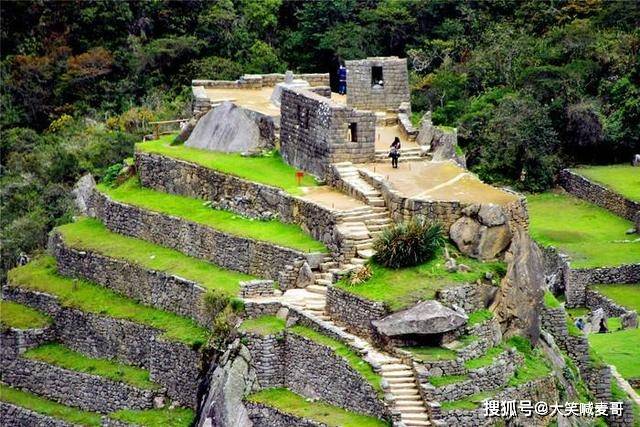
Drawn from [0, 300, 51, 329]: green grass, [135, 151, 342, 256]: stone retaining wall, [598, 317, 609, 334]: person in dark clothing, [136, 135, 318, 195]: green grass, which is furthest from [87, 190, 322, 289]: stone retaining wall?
[598, 317, 609, 334]: person in dark clothing

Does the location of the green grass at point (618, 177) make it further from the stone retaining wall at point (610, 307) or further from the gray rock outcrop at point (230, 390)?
the gray rock outcrop at point (230, 390)

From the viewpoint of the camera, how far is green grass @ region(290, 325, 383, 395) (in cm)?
4944

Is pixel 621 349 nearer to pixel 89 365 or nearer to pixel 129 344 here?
pixel 129 344

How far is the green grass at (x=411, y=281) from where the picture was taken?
50.7 m

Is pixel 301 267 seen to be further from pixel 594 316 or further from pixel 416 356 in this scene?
pixel 594 316

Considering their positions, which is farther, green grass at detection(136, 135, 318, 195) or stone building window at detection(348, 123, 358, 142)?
green grass at detection(136, 135, 318, 195)

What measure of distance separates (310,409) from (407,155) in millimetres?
10385

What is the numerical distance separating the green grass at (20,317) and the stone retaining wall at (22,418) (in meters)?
2.60

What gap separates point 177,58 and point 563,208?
21737 millimetres

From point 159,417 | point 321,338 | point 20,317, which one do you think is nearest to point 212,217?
point 159,417

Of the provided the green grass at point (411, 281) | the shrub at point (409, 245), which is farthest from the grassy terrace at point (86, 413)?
the shrub at point (409, 245)

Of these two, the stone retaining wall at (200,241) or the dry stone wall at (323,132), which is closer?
the stone retaining wall at (200,241)

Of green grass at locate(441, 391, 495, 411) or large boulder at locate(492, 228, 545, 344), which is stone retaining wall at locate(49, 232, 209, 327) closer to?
large boulder at locate(492, 228, 545, 344)

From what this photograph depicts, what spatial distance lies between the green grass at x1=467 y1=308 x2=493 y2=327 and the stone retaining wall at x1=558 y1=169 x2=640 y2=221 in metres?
22.5
